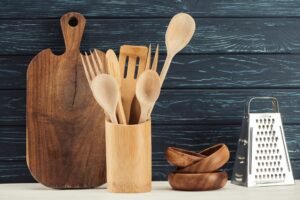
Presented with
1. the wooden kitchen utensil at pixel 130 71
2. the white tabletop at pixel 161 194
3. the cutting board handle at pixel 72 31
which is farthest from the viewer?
the cutting board handle at pixel 72 31

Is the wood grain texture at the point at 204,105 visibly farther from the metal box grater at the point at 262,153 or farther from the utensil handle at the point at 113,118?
the utensil handle at the point at 113,118

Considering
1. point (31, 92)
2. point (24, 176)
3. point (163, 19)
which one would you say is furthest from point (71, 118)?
point (163, 19)

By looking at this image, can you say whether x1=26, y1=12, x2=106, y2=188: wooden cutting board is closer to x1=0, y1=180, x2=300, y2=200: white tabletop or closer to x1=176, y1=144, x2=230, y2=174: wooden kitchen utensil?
x1=0, y1=180, x2=300, y2=200: white tabletop

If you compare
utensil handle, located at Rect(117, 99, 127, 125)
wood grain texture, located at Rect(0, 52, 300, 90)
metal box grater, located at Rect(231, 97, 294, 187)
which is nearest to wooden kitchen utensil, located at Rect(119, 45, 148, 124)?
utensil handle, located at Rect(117, 99, 127, 125)

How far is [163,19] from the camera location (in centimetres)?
169

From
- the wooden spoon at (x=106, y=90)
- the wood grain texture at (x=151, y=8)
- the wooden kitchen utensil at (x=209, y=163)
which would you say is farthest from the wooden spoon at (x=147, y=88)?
the wood grain texture at (x=151, y=8)

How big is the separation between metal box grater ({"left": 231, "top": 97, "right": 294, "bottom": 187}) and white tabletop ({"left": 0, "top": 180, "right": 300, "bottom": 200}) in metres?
0.03

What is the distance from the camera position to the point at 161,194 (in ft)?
4.74

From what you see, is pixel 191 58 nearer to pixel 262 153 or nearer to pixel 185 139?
pixel 185 139

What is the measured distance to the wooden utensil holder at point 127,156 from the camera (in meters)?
1.44

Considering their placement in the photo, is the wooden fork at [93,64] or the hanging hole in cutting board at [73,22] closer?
the wooden fork at [93,64]

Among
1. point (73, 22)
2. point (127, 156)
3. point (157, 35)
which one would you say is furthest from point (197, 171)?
point (73, 22)

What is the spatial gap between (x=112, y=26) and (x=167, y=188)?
17.7 inches

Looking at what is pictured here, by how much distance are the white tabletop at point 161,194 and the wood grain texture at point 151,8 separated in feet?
1.48
